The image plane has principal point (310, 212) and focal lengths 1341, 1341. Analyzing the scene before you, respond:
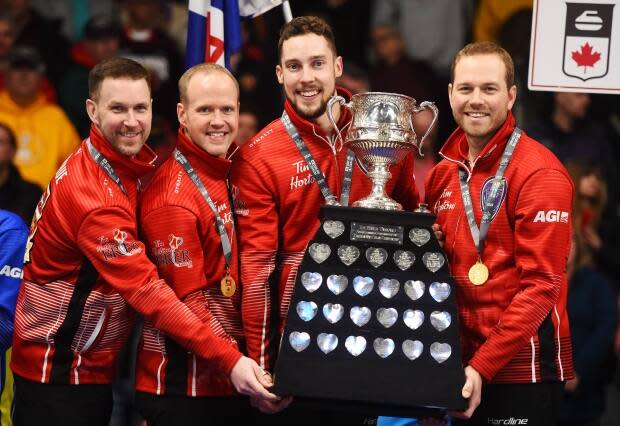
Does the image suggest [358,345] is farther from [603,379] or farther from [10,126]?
[10,126]

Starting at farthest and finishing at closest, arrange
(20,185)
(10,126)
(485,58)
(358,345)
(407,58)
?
(407,58), (10,126), (20,185), (485,58), (358,345)

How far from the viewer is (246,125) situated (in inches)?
359

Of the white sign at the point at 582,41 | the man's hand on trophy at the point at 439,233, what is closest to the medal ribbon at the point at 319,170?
the man's hand on trophy at the point at 439,233

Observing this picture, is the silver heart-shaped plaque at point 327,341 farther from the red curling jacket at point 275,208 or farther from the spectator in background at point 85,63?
the spectator in background at point 85,63

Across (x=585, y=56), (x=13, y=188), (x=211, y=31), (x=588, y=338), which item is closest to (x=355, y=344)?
(x=585, y=56)

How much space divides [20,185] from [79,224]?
274cm

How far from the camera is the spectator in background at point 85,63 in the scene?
9.66 m

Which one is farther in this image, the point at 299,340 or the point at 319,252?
the point at 319,252

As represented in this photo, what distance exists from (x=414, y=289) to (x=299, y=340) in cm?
50

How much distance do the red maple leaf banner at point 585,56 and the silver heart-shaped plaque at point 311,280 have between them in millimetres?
1713

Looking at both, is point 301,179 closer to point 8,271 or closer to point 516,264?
point 516,264

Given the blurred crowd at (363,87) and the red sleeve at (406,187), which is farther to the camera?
the blurred crowd at (363,87)

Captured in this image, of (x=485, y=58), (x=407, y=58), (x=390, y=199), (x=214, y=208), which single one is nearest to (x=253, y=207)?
(x=214, y=208)

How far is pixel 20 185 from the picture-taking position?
26.8 feet
